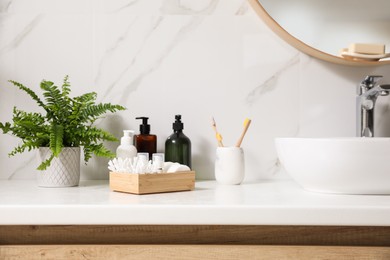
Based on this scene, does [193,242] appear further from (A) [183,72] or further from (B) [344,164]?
(A) [183,72]

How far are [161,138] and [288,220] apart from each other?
2.16ft

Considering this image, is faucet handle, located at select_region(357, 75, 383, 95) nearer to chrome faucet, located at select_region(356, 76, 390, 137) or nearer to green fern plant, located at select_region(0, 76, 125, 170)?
chrome faucet, located at select_region(356, 76, 390, 137)

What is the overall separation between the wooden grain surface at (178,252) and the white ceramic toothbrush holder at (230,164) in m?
0.40

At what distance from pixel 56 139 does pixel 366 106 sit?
912mm

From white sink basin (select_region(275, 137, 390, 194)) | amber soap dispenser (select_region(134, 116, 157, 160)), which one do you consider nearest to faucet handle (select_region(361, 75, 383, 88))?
white sink basin (select_region(275, 137, 390, 194))

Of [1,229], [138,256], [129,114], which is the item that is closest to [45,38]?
[129,114]

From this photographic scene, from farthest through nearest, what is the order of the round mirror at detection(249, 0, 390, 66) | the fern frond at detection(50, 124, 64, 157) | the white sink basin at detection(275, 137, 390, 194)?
the round mirror at detection(249, 0, 390, 66) → the fern frond at detection(50, 124, 64, 157) → the white sink basin at detection(275, 137, 390, 194)

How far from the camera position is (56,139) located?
1240 millimetres

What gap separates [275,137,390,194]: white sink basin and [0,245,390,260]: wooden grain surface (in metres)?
0.21

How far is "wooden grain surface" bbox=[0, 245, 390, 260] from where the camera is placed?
3.16ft

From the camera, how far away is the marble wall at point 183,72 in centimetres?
153

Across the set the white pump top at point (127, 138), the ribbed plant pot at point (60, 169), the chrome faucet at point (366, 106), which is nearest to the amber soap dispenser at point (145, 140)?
the white pump top at point (127, 138)

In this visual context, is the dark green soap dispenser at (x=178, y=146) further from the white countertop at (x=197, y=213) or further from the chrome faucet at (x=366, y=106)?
the chrome faucet at (x=366, y=106)

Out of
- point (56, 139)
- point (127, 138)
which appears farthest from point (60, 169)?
point (127, 138)
